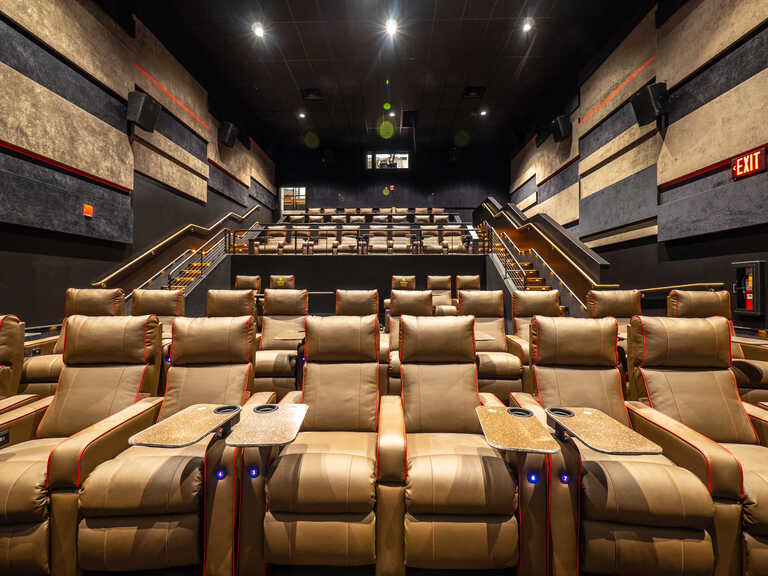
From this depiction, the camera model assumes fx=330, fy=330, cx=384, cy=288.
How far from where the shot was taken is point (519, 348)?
3.17m

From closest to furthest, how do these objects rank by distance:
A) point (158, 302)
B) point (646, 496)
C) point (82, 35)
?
point (646, 496) → point (158, 302) → point (82, 35)

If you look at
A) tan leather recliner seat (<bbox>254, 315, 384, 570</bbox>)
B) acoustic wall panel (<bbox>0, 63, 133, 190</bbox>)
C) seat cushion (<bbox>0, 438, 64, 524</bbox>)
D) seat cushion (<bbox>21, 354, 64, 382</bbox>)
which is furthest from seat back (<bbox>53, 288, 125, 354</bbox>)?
tan leather recliner seat (<bbox>254, 315, 384, 570</bbox>)

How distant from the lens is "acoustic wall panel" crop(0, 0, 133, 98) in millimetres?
4047

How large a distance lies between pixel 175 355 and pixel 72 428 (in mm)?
648

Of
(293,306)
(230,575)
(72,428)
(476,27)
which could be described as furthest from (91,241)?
(476,27)

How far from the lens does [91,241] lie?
5043 millimetres

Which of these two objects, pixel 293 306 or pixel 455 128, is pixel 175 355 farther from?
pixel 455 128

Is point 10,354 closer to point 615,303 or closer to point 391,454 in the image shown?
point 391,454

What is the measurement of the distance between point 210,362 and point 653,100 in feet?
22.2

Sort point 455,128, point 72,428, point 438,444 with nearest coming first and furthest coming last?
point 438,444, point 72,428, point 455,128

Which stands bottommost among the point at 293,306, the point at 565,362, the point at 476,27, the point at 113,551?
the point at 113,551

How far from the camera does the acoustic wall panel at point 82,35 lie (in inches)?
159

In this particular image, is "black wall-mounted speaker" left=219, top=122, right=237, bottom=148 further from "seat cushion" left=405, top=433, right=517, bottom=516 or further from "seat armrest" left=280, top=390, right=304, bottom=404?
"seat cushion" left=405, top=433, right=517, bottom=516

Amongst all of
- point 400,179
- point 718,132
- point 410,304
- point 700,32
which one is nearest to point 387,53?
point 700,32
